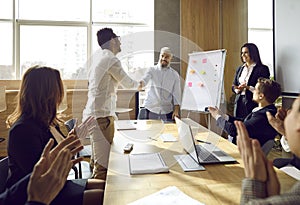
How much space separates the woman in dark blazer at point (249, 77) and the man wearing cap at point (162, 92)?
75cm

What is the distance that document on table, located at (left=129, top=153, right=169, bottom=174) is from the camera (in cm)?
148

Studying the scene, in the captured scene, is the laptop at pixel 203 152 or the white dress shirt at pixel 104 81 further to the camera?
the white dress shirt at pixel 104 81

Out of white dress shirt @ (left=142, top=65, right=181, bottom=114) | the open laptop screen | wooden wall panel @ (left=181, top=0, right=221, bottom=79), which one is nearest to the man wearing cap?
white dress shirt @ (left=142, top=65, right=181, bottom=114)

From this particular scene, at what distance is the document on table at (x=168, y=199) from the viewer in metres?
1.11

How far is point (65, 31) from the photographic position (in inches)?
201

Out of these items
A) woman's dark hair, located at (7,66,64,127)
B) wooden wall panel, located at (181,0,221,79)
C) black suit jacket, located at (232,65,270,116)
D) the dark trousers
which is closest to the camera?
woman's dark hair, located at (7,66,64,127)

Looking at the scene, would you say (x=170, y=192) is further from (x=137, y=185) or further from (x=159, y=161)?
(x=159, y=161)

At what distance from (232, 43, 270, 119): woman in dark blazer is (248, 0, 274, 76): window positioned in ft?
5.35

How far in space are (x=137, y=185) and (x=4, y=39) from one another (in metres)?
4.58

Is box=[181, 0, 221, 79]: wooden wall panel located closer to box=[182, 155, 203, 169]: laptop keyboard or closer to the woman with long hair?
box=[182, 155, 203, 169]: laptop keyboard

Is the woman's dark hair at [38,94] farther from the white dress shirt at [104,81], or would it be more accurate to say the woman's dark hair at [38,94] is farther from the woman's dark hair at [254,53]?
the woman's dark hair at [254,53]

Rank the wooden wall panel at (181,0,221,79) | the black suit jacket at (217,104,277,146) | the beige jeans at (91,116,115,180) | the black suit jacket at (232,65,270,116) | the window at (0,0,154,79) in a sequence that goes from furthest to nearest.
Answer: the window at (0,0,154,79)
the wooden wall panel at (181,0,221,79)
the black suit jacket at (232,65,270,116)
the beige jeans at (91,116,115,180)
the black suit jacket at (217,104,277,146)

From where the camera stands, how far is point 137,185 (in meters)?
1.31

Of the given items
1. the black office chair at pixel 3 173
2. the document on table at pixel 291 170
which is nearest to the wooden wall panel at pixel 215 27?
the document on table at pixel 291 170
